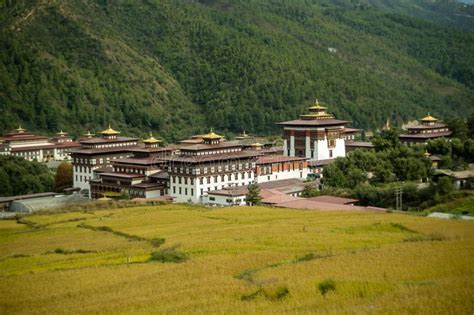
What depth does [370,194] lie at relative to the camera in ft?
214

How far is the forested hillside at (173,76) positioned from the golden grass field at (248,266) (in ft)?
289

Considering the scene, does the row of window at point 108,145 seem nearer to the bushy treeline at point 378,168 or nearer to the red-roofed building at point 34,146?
the red-roofed building at point 34,146

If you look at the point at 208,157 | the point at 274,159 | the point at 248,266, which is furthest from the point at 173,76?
the point at 248,266

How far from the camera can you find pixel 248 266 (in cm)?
3556

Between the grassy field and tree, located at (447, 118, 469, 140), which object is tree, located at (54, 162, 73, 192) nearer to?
the grassy field

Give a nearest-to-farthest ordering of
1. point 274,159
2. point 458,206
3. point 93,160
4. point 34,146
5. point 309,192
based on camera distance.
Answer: point 458,206 → point 309,192 → point 274,159 → point 93,160 → point 34,146

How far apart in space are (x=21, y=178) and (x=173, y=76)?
3630 inches

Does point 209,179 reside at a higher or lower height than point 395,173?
lower

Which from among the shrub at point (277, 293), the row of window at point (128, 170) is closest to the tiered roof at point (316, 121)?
the row of window at point (128, 170)

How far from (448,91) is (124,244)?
517 ft

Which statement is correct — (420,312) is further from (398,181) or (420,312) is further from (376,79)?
(376,79)

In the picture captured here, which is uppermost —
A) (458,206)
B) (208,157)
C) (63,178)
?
(208,157)

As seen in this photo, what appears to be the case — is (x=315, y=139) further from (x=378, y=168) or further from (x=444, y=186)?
(x=444, y=186)

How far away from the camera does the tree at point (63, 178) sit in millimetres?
89688
